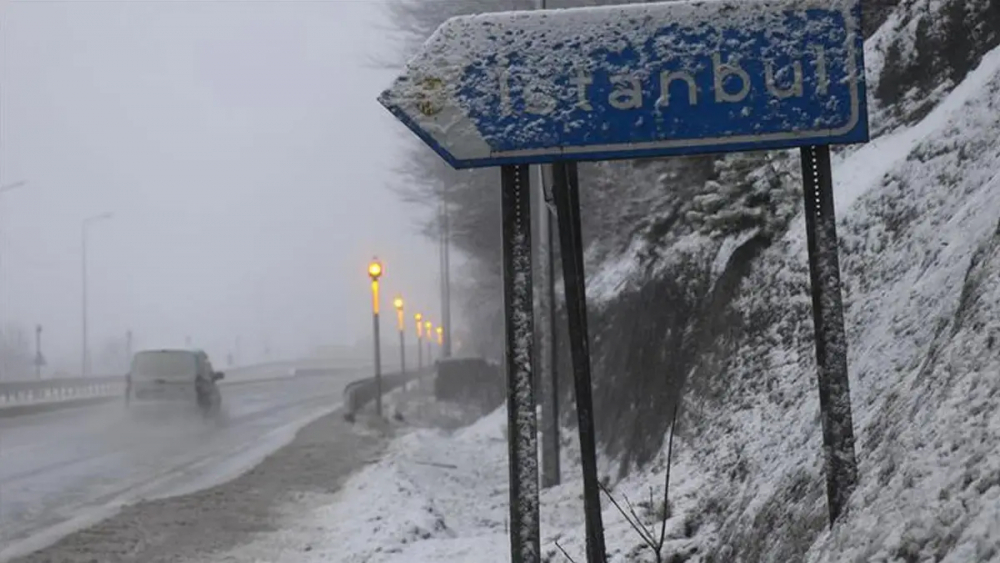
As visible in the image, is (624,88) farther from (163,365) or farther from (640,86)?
(163,365)

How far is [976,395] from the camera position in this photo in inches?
155

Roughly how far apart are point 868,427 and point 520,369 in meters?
1.79

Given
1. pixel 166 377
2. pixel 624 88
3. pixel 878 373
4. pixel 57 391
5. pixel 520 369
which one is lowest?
pixel 57 391

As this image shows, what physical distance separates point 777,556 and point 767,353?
431 centimetres

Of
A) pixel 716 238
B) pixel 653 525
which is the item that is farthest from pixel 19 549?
pixel 716 238

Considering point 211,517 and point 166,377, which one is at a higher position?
point 166,377

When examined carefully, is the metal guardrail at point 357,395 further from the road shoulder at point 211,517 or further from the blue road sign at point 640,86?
the blue road sign at point 640,86

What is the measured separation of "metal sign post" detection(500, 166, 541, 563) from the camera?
4.33 meters

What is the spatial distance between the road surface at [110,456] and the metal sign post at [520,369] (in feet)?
27.6

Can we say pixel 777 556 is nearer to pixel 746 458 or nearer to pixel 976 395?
pixel 976 395

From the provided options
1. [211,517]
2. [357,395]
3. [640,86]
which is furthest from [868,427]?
[357,395]

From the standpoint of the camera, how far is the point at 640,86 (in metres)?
4.32

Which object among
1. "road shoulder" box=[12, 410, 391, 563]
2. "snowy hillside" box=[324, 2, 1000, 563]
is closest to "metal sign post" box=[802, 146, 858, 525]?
"snowy hillside" box=[324, 2, 1000, 563]

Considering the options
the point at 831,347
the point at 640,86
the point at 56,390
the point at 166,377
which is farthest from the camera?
the point at 56,390
